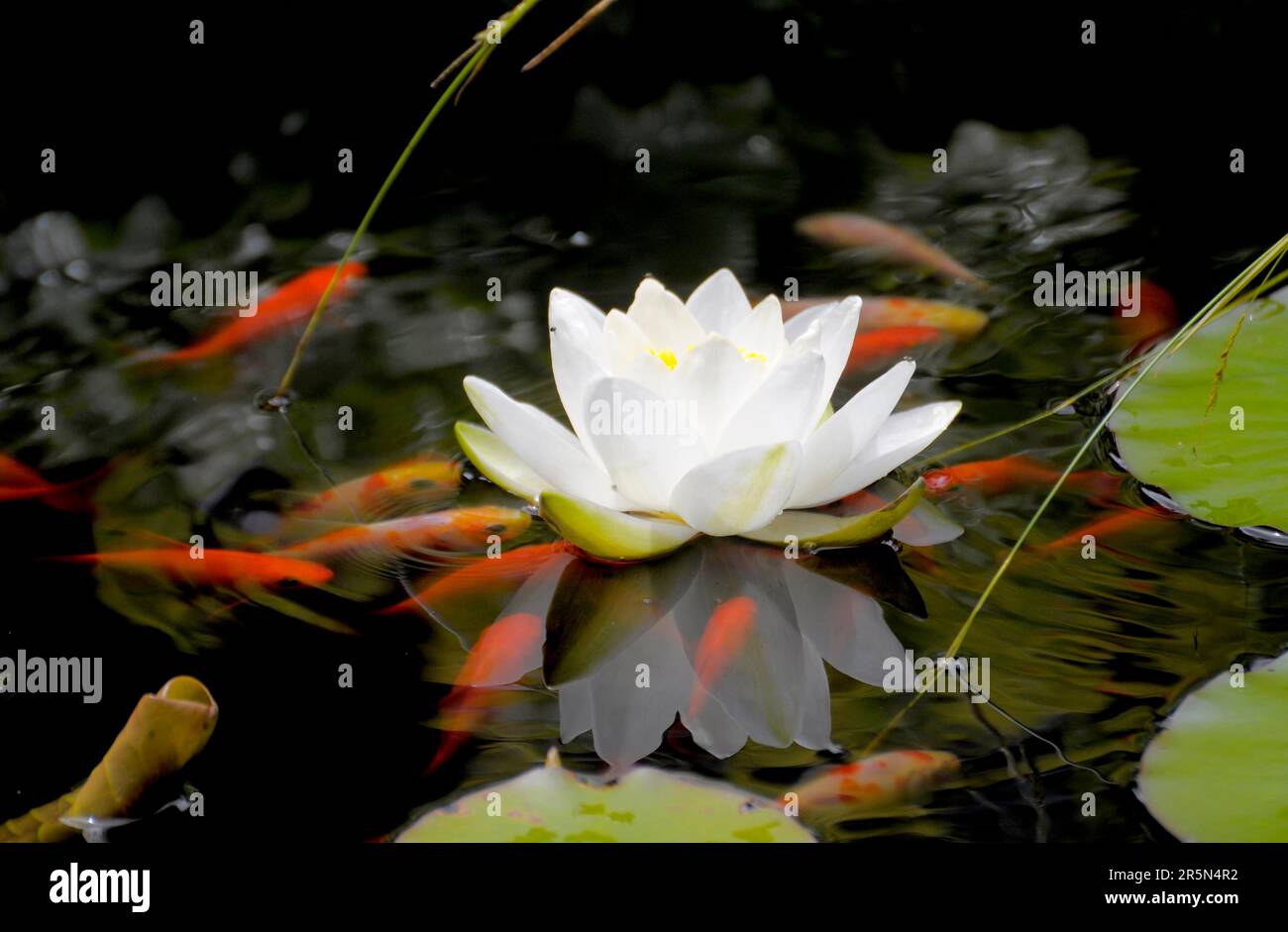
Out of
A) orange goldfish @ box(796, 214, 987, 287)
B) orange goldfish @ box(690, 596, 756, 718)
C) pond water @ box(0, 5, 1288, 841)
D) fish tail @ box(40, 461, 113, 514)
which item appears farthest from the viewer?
orange goldfish @ box(796, 214, 987, 287)

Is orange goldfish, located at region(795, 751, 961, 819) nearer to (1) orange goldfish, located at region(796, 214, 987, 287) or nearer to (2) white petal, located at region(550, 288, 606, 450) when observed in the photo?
(2) white petal, located at region(550, 288, 606, 450)

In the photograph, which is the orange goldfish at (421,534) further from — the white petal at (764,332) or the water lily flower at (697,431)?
the white petal at (764,332)

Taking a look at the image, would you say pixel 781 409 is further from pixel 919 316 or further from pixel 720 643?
pixel 919 316

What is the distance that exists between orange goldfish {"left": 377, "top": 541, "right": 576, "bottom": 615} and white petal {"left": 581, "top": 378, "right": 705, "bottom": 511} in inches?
6.4

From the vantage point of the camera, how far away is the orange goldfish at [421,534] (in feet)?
5.13

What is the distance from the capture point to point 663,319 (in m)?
1.54

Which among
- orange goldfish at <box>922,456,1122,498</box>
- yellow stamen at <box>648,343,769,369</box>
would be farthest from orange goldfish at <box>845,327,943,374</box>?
yellow stamen at <box>648,343,769,369</box>

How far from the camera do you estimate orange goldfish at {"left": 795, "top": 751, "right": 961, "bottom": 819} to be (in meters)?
1.15

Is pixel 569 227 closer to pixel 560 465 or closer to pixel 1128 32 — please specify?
pixel 560 465

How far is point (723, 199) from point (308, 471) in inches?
48.7

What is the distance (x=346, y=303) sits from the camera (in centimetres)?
218

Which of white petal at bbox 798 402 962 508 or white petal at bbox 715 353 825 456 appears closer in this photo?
white petal at bbox 715 353 825 456

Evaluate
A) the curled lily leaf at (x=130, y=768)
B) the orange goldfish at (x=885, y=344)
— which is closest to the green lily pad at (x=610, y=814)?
the curled lily leaf at (x=130, y=768)

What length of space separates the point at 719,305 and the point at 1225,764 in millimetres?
858
